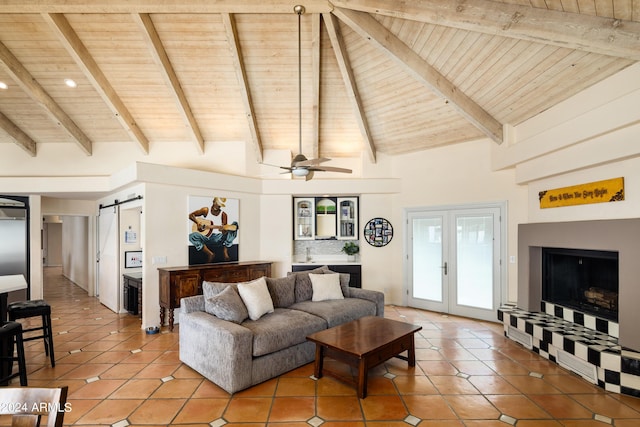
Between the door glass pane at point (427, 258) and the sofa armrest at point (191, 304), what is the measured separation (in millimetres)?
4265

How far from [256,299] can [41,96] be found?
519 centimetres

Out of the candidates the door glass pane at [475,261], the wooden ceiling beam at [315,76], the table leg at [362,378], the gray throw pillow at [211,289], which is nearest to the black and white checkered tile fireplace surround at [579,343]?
the door glass pane at [475,261]

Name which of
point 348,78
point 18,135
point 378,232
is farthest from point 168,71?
point 378,232

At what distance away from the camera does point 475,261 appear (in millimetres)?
5766

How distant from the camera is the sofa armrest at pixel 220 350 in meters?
3.07

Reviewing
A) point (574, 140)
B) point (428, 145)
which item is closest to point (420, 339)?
point (574, 140)

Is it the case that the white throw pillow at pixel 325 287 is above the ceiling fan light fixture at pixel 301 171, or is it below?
below

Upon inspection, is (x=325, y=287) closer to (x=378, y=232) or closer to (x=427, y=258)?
(x=378, y=232)

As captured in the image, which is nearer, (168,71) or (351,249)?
(168,71)

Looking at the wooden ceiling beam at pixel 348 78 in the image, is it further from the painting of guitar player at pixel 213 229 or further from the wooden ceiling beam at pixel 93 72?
the wooden ceiling beam at pixel 93 72

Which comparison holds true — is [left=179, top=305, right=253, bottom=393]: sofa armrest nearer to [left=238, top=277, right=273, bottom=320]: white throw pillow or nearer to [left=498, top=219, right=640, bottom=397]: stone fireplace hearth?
[left=238, top=277, right=273, bottom=320]: white throw pillow

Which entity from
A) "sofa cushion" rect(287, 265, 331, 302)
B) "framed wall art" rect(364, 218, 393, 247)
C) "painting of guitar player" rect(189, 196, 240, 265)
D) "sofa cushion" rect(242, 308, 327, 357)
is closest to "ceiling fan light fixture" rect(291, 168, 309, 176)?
"sofa cushion" rect(287, 265, 331, 302)

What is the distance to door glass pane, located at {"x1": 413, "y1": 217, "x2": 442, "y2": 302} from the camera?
6195 mm

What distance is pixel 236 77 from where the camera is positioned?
5.36m
